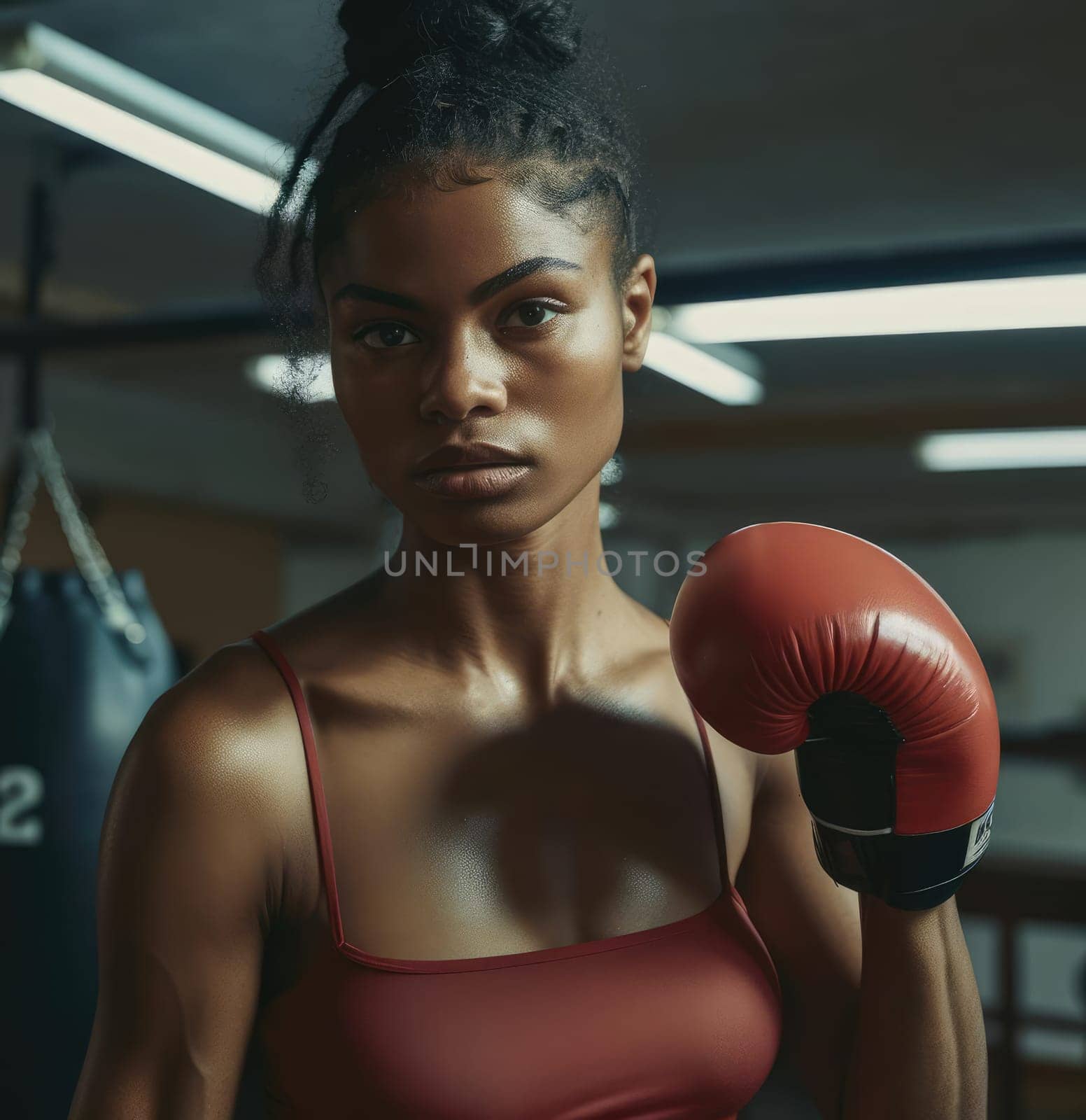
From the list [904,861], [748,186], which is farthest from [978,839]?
[748,186]

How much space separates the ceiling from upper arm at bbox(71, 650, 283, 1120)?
25.6 inches

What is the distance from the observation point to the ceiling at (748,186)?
7.97 ft

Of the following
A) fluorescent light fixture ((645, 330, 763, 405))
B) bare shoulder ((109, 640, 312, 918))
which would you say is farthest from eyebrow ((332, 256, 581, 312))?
fluorescent light fixture ((645, 330, 763, 405))

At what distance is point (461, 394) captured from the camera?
97 centimetres

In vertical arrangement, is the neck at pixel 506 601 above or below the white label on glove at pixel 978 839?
above

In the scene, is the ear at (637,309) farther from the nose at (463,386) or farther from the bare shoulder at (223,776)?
the bare shoulder at (223,776)

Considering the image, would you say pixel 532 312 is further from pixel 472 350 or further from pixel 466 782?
pixel 466 782

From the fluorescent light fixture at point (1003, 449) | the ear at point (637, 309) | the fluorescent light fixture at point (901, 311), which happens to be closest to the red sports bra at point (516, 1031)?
the ear at point (637, 309)

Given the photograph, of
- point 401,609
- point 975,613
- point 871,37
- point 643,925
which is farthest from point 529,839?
point 975,613

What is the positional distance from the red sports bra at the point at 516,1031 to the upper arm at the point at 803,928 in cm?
10

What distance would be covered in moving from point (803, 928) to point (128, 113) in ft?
5.97

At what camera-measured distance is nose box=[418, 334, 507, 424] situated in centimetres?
97

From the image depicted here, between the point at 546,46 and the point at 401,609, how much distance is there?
0.54 meters

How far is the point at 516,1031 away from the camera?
100 centimetres
